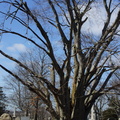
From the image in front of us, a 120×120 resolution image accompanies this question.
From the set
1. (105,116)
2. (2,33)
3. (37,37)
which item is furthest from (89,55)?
(105,116)

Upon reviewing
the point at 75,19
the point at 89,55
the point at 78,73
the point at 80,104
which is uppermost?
the point at 75,19

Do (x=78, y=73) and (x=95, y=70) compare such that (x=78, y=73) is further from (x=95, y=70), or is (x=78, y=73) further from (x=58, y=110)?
(x=58, y=110)

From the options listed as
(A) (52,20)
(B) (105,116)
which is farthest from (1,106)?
(A) (52,20)

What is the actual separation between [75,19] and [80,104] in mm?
3131

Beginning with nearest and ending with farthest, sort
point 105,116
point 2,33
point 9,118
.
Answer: point 2,33, point 9,118, point 105,116

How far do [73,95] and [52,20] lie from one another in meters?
3.03

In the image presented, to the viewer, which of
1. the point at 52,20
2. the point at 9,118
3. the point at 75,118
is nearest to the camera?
the point at 75,118

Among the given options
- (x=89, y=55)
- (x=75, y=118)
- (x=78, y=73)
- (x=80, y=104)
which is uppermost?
(x=89, y=55)

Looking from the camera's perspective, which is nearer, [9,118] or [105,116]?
[9,118]

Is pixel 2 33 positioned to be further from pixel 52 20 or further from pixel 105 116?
pixel 105 116

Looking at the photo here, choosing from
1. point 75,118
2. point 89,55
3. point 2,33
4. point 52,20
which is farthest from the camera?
point 52,20

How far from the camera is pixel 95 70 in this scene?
776 centimetres

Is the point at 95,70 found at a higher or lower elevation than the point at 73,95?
higher

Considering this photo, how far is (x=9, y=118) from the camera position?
24.6 m
